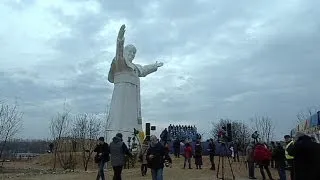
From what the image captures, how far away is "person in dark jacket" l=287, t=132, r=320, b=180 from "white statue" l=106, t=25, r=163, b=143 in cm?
3070

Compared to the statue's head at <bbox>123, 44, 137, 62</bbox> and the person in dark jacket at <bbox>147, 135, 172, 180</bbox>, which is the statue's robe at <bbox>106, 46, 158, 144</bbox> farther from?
the person in dark jacket at <bbox>147, 135, 172, 180</bbox>

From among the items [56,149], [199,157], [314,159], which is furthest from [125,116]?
[314,159]

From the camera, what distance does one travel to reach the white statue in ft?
129

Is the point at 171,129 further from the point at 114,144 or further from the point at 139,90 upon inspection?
the point at 114,144

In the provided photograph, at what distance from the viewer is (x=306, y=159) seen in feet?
27.6

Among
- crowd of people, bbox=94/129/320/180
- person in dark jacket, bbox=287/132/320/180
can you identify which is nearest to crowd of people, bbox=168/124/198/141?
crowd of people, bbox=94/129/320/180

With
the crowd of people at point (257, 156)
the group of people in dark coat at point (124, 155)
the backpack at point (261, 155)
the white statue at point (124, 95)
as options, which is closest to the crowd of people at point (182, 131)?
the white statue at point (124, 95)

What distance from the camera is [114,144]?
42.8 feet

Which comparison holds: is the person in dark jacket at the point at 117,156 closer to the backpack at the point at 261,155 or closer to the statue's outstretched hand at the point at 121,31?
the backpack at the point at 261,155

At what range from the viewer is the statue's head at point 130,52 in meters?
40.6

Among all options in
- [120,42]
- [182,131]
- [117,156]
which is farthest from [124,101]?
[117,156]

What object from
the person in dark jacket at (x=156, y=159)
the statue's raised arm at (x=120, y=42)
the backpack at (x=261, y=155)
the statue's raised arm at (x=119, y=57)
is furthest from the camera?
the statue's raised arm at (x=119, y=57)

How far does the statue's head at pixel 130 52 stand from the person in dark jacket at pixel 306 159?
32.4 meters

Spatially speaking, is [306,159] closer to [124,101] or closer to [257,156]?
[257,156]
